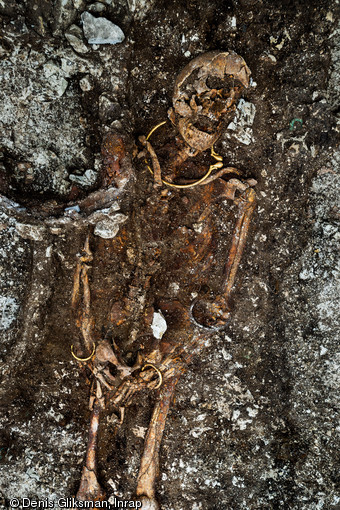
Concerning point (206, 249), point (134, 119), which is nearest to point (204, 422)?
point (206, 249)

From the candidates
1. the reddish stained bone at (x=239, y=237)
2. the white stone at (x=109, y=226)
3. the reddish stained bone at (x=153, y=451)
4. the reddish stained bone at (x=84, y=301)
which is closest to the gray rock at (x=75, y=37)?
the white stone at (x=109, y=226)

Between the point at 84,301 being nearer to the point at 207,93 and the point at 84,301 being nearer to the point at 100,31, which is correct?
the point at 207,93

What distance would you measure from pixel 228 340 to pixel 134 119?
1.86 meters

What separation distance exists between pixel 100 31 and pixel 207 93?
849 mm

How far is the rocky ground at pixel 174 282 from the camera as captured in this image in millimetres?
2301

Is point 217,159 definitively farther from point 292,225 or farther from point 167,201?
point 292,225

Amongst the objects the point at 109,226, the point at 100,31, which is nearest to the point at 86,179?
the point at 109,226

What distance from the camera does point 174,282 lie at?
2.68m

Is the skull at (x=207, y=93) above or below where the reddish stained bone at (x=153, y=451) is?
above

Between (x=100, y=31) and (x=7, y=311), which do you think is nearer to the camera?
(x=100, y=31)

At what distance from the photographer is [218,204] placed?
2596 millimetres

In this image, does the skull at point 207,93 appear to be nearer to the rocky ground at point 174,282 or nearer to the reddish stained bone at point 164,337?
the reddish stained bone at point 164,337

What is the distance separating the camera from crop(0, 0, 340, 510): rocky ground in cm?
230

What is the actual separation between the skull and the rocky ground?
0.53 ft
